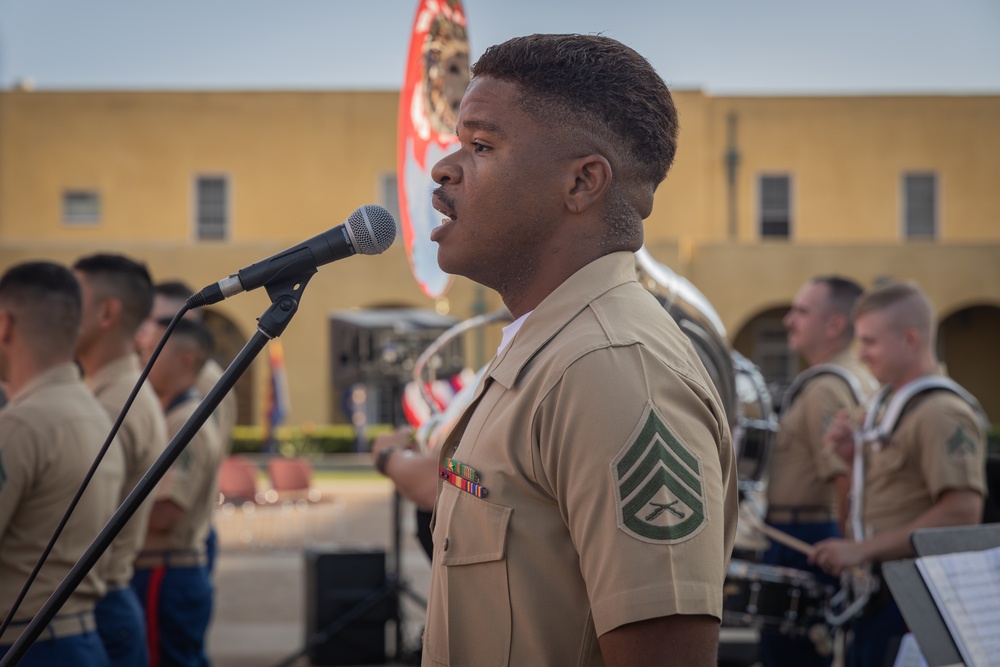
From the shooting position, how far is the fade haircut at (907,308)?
4719mm

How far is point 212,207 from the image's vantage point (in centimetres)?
2664

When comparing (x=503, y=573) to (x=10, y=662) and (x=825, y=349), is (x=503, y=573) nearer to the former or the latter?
(x=10, y=662)

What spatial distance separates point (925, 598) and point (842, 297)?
415cm

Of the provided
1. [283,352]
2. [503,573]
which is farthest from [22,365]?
[283,352]

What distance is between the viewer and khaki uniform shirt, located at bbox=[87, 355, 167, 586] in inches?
167

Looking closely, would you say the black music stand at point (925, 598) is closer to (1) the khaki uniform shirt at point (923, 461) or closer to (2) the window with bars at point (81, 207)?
(1) the khaki uniform shirt at point (923, 461)

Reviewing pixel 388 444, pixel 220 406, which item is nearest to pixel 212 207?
pixel 220 406

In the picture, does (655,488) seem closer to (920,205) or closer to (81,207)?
(81,207)

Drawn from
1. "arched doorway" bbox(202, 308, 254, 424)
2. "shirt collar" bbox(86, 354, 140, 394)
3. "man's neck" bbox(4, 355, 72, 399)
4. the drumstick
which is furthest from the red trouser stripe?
"arched doorway" bbox(202, 308, 254, 424)

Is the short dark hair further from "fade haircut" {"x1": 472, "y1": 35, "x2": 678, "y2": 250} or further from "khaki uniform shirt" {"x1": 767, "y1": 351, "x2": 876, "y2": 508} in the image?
"fade haircut" {"x1": 472, "y1": 35, "x2": 678, "y2": 250}

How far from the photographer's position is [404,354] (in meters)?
8.24

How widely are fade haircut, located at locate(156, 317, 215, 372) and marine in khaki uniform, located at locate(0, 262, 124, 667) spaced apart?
2.13m

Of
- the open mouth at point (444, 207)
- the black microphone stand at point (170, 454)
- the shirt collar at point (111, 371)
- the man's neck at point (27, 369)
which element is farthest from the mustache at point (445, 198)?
the shirt collar at point (111, 371)

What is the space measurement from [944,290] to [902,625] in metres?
21.9
